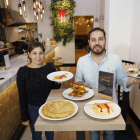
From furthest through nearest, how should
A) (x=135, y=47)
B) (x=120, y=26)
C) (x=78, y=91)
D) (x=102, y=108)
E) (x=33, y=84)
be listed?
(x=120, y=26) < (x=135, y=47) < (x=33, y=84) < (x=78, y=91) < (x=102, y=108)

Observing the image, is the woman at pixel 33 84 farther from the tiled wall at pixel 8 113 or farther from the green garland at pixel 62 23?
the green garland at pixel 62 23

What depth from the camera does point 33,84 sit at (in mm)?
1717

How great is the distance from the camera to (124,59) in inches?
143

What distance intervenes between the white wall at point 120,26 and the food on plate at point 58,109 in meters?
2.72

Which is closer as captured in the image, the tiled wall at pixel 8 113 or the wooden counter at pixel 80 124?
the wooden counter at pixel 80 124

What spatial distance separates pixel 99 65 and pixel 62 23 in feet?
19.7

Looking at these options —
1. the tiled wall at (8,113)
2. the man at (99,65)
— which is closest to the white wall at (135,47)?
the man at (99,65)

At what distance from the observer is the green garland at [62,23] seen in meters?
6.97

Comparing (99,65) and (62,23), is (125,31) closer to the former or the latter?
(99,65)

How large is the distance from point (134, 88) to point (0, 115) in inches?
103

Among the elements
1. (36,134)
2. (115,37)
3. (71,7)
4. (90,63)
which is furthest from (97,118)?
(71,7)

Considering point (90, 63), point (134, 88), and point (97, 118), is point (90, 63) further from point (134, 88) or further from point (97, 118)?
point (134, 88)

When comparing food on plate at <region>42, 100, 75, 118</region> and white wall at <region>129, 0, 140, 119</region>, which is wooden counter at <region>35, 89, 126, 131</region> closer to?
food on plate at <region>42, 100, 75, 118</region>

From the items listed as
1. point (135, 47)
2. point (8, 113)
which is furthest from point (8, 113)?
point (135, 47)
